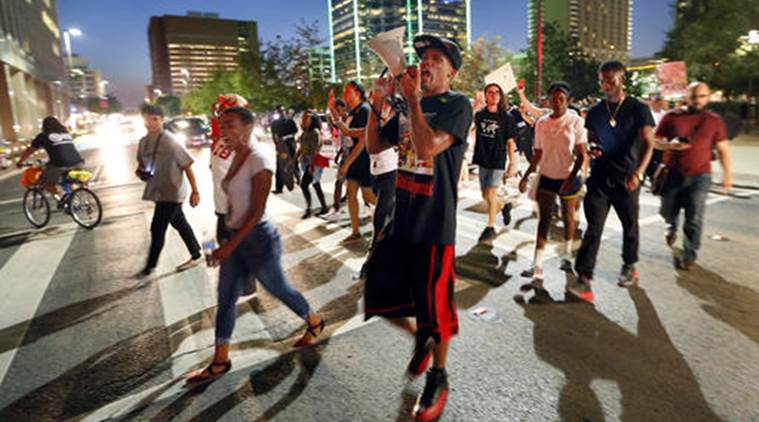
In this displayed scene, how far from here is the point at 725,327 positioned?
12.5ft

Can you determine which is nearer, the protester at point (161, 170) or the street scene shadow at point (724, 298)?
the street scene shadow at point (724, 298)

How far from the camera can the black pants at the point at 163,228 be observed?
5.43 meters

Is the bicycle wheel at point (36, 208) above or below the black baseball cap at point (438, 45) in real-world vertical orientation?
below

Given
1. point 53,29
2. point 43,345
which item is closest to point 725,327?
point 43,345

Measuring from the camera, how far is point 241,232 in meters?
3.15

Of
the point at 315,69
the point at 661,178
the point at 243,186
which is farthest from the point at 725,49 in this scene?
the point at 315,69

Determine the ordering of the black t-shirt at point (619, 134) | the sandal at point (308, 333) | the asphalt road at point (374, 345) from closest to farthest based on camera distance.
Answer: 1. the asphalt road at point (374, 345)
2. the sandal at point (308, 333)
3. the black t-shirt at point (619, 134)

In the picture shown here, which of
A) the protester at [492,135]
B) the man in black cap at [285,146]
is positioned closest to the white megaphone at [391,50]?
the protester at [492,135]

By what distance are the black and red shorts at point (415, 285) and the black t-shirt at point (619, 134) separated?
7.60ft

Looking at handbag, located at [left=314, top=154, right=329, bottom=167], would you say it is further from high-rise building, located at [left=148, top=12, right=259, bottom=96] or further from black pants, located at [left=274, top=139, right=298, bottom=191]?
high-rise building, located at [left=148, top=12, right=259, bottom=96]

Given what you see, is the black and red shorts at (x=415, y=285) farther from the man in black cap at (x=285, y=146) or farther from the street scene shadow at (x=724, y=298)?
the man in black cap at (x=285, y=146)

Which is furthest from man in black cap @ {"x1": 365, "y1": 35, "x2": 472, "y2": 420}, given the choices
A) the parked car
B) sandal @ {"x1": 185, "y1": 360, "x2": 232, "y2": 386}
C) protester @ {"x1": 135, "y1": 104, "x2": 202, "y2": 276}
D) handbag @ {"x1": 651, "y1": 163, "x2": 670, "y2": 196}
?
the parked car

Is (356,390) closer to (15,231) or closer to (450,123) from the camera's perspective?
(450,123)

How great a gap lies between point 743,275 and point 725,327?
149 cm
